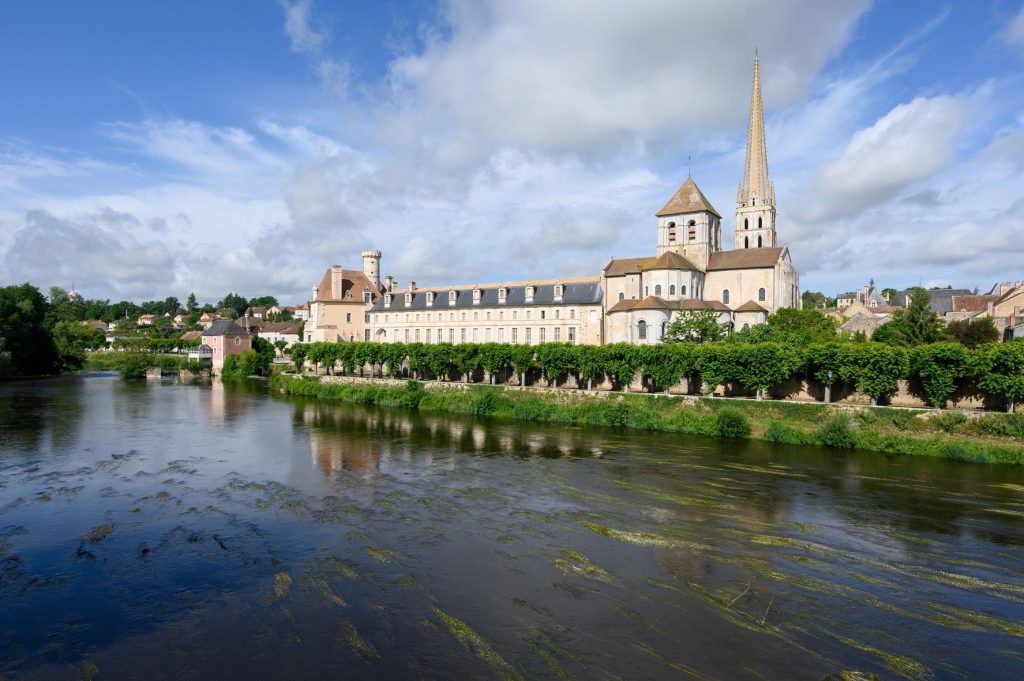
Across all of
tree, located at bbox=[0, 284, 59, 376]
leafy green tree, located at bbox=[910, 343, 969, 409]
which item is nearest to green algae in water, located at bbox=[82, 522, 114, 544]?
leafy green tree, located at bbox=[910, 343, 969, 409]

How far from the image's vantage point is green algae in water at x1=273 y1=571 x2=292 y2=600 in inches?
449

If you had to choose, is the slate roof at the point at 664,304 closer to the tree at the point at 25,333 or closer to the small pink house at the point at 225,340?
the small pink house at the point at 225,340

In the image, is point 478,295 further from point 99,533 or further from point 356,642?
point 356,642

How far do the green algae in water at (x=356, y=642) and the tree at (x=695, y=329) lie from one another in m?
34.2

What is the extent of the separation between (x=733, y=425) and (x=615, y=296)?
70.6ft

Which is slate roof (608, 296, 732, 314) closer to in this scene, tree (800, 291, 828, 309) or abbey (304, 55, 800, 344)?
abbey (304, 55, 800, 344)

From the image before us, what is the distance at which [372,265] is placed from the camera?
68.2 metres

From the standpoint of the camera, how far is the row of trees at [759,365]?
2750cm

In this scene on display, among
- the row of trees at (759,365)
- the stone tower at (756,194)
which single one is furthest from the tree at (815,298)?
the row of trees at (759,365)

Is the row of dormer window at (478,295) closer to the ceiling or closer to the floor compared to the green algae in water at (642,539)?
closer to the ceiling

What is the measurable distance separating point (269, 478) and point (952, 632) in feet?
61.8

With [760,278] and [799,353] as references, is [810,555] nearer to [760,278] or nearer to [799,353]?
[799,353]

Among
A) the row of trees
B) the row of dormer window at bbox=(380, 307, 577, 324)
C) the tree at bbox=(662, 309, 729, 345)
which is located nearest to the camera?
the row of trees

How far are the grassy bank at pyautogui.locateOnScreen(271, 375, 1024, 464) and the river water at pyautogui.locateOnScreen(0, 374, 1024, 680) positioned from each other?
205 cm
